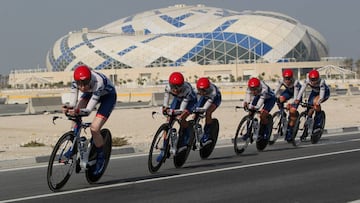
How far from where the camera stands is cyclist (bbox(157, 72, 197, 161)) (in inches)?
408

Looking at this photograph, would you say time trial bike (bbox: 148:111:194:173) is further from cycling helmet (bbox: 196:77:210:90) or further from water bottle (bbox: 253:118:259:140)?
water bottle (bbox: 253:118:259:140)

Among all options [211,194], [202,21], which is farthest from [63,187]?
[202,21]

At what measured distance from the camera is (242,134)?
1307cm

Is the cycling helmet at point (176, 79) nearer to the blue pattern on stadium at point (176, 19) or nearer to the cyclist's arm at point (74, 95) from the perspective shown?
the cyclist's arm at point (74, 95)

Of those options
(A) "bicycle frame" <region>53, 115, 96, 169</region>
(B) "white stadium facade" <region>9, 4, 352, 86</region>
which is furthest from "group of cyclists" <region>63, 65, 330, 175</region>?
(B) "white stadium facade" <region>9, 4, 352, 86</region>

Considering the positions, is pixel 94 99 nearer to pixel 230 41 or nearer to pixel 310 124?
pixel 310 124

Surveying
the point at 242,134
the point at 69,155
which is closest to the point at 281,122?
the point at 242,134

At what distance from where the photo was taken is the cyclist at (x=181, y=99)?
10.4 m

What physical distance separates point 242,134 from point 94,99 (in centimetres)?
513

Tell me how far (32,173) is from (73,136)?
9.80 ft

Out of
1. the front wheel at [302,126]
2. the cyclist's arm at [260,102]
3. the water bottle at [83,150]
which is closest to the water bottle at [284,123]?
the front wheel at [302,126]

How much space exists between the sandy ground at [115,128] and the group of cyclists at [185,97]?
3487 millimetres

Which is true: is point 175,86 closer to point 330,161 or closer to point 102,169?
point 102,169

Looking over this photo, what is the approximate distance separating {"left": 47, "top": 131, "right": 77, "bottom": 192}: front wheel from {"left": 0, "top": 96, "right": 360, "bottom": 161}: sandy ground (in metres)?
4.83
